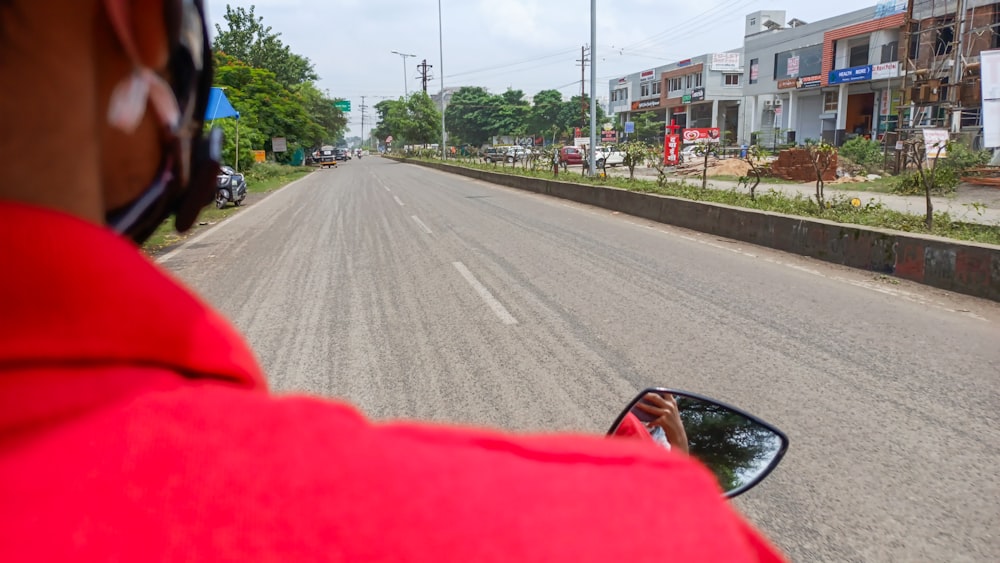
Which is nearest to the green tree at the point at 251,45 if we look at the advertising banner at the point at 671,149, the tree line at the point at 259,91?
the tree line at the point at 259,91

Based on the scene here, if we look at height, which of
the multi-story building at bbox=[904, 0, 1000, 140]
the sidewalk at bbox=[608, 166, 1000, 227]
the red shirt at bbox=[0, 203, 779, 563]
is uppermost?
the multi-story building at bbox=[904, 0, 1000, 140]

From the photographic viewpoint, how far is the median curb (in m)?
7.14

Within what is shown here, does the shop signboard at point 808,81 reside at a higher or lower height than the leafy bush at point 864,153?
higher

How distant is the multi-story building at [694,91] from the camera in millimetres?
Answer: 61688

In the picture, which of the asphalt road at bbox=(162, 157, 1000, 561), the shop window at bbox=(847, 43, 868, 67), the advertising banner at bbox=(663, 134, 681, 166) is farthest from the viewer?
the shop window at bbox=(847, 43, 868, 67)

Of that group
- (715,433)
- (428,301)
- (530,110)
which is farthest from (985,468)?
(530,110)

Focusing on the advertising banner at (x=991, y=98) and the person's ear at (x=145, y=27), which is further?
the advertising banner at (x=991, y=98)

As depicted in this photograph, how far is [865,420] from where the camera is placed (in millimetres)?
3879

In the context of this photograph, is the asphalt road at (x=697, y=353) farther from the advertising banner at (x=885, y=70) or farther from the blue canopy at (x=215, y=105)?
the advertising banner at (x=885, y=70)

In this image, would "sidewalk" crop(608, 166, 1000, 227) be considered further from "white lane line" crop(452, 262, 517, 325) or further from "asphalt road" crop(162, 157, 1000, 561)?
"white lane line" crop(452, 262, 517, 325)

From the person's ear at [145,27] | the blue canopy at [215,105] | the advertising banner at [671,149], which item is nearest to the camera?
the person's ear at [145,27]

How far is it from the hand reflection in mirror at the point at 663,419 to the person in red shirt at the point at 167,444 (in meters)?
0.63

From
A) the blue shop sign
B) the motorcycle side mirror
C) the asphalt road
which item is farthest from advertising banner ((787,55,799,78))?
the motorcycle side mirror

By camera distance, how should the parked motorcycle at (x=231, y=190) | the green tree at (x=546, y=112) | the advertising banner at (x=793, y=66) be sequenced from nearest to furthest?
the parked motorcycle at (x=231, y=190) → the advertising banner at (x=793, y=66) → the green tree at (x=546, y=112)
